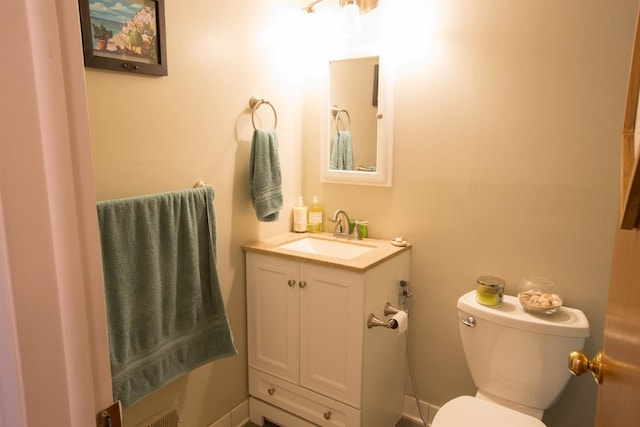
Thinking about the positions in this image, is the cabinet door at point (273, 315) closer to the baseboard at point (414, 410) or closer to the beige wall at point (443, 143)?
the beige wall at point (443, 143)

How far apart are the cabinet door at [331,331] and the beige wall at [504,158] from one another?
1.61 ft

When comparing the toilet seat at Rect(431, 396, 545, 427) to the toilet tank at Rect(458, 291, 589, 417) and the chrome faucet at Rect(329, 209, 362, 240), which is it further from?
the chrome faucet at Rect(329, 209, 362, 240)

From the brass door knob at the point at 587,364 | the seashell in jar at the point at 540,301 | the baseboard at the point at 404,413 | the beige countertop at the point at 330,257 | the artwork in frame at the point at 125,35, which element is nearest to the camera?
the brass door knob at the point at 587,364

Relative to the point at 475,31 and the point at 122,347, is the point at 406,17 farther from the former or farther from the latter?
the point at 122,347

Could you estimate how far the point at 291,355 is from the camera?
6.43 ft

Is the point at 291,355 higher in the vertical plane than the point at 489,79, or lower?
lower

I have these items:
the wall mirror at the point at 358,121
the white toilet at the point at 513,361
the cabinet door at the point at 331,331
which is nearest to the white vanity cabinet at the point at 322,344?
the cabinet door at the point at 331,331

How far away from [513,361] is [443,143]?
3.24 feet

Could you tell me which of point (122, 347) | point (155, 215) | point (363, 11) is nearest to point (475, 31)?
point (363, 11)

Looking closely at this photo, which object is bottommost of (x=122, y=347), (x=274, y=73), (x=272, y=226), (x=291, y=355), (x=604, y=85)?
(x=291, y=355)

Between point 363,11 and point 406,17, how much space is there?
0.71 feet

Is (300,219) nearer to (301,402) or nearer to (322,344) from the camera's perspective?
(322,344)

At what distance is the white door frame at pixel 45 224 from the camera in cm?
43

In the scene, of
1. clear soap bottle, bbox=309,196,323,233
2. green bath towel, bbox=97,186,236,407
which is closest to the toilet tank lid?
clear soap bottle, bbox=309,196,323,233
